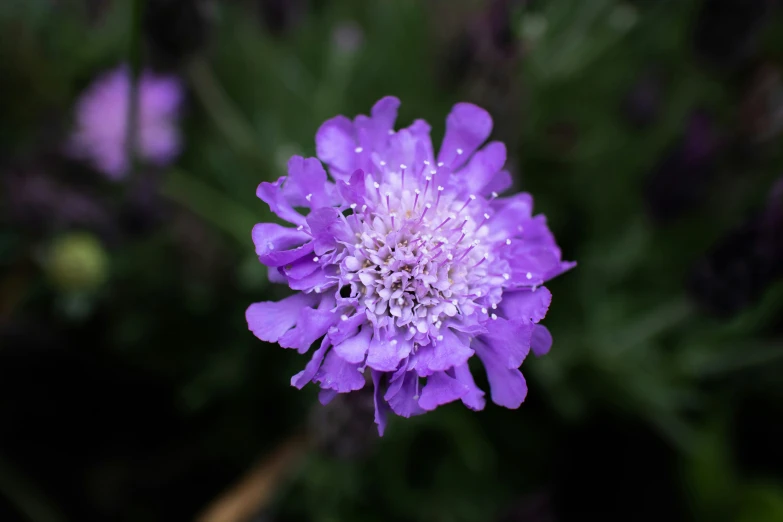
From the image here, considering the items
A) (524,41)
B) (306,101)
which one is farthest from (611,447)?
(306,101)

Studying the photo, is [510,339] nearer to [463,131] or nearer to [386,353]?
[386,353]

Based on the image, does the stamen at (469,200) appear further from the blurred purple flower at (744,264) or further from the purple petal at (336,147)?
the blurred purple flower at (744,264)

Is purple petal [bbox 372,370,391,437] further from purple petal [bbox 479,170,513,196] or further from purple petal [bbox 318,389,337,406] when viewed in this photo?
purple petal [bbox 479,170,513,196]

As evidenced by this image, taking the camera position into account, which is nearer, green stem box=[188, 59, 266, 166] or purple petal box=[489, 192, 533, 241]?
purple petal box=[489, 192, 533, 241]

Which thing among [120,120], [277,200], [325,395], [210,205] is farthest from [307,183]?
[120,120]

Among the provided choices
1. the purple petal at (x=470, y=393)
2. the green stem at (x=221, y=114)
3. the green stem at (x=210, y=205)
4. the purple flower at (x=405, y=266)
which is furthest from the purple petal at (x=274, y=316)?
the green stem at (x=221, y=114)

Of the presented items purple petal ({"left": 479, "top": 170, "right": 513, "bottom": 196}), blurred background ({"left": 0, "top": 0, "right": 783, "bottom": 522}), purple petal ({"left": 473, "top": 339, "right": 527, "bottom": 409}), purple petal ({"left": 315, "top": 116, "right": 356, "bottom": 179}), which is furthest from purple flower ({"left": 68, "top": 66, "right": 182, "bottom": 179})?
purple petal ({"left": 473, "top": 339, "right": 527, "bottom": 409})
